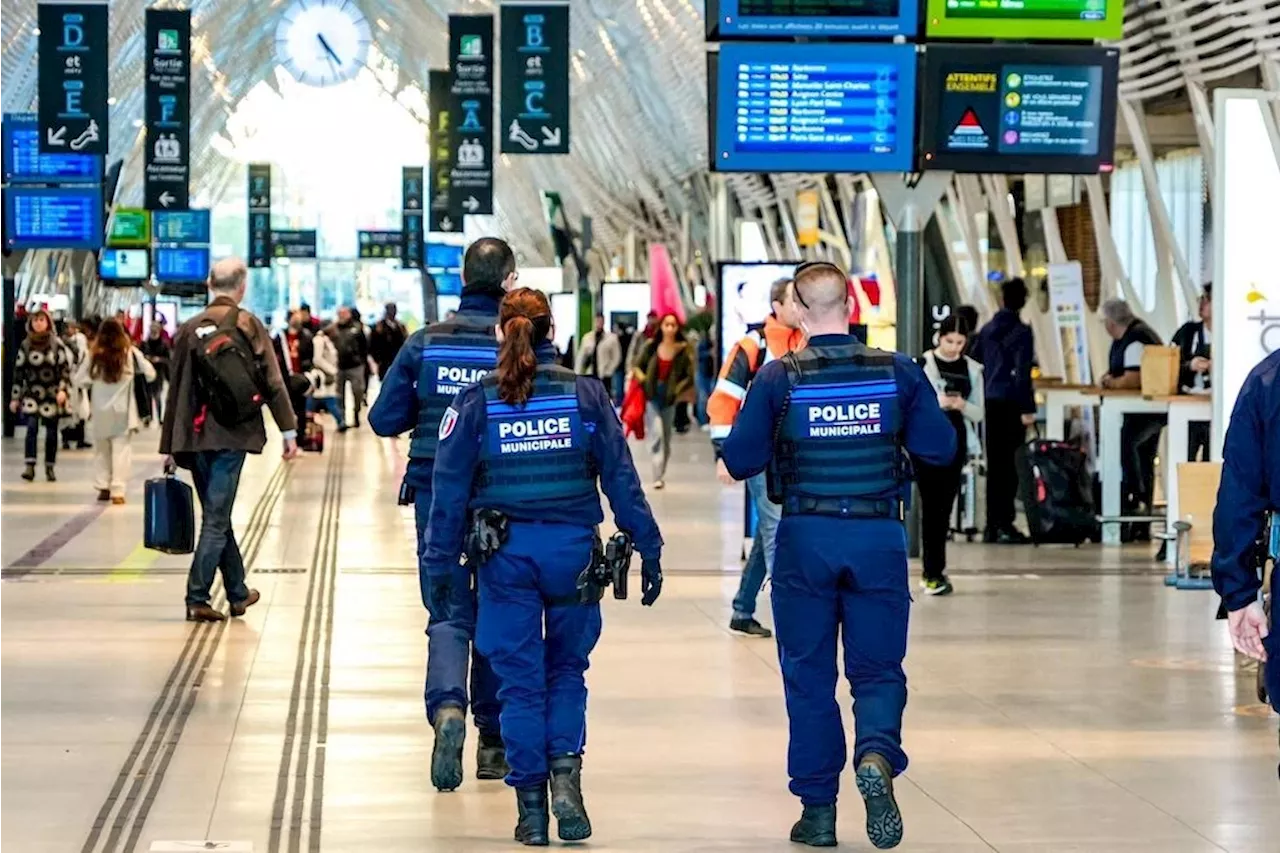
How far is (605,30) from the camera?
45094mm

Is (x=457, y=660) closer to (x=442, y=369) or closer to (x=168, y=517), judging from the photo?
(x=442, y=369)

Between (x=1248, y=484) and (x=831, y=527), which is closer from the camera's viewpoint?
(x=1248, y=484)

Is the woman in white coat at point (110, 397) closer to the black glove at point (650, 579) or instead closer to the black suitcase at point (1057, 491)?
the black suitcase at point (1057, 491)

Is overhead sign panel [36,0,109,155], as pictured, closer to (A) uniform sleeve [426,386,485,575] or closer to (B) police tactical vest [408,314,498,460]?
(B) police tactical vest [408,314,498,460]

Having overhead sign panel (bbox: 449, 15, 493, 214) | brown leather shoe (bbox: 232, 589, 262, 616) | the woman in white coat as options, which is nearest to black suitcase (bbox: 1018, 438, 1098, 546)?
brown leather shoe (bbox: 232, 589, 262, 616)

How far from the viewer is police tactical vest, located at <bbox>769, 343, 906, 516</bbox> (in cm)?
705

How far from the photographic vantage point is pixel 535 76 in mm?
28969

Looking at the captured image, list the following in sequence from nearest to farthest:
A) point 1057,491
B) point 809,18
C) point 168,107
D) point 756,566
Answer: point 756,566, point 809,18, point 1057,491, point 168,107

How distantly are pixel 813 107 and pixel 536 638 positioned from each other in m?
8.83

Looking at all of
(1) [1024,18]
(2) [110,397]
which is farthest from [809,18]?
(2) [110,397]

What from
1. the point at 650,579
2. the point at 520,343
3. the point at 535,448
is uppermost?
the point at 520,343

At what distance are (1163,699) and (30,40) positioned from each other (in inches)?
1474

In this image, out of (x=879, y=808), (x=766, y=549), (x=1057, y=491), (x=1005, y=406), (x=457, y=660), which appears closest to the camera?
(x=879, y=808)

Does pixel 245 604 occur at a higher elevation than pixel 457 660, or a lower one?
lower
